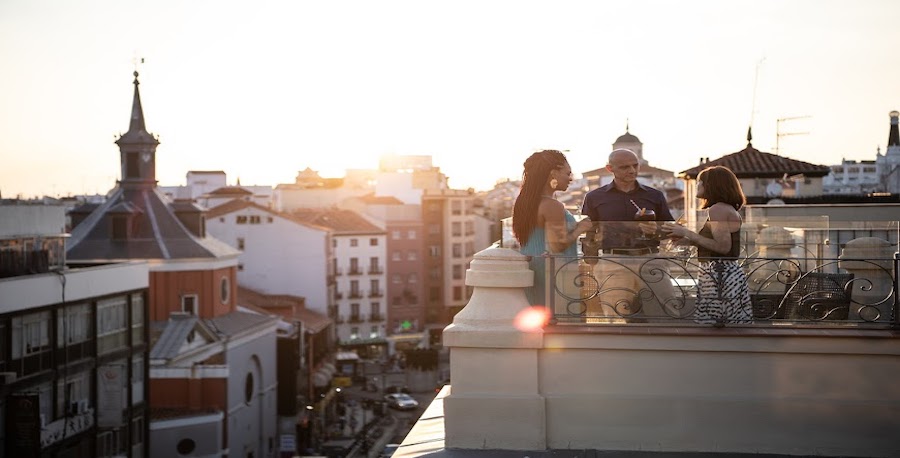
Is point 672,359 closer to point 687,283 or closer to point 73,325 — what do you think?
point 687,283

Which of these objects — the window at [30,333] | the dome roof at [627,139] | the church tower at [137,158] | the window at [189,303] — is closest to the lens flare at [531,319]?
the window at [30,333]

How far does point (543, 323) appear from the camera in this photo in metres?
6.61

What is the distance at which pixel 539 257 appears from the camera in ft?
22.1

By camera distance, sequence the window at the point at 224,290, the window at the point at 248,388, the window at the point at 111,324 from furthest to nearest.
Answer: the window at the point at 224,290 < the window at the point at 248,388 < the window at the point at 111,324

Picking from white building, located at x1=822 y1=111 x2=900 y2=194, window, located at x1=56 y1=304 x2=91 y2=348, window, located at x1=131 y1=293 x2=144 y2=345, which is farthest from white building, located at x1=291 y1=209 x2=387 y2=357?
window, located at x1=56 y1=304 x2=91 y2=348

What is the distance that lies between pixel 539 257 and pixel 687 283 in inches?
35.5

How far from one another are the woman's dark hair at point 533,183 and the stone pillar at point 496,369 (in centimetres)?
32

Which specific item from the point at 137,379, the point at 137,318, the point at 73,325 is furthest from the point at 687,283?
the point at 137,379

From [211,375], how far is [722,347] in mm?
40074

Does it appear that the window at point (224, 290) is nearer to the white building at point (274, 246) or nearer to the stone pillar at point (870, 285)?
the white building at point (274, 246)

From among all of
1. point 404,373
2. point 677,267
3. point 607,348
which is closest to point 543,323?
point 607,348

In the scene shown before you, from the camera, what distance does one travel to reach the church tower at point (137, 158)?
5288 cm

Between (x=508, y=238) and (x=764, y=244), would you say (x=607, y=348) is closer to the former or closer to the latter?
(x=508, y=238)

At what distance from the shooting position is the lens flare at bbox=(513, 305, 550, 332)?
658 cm
